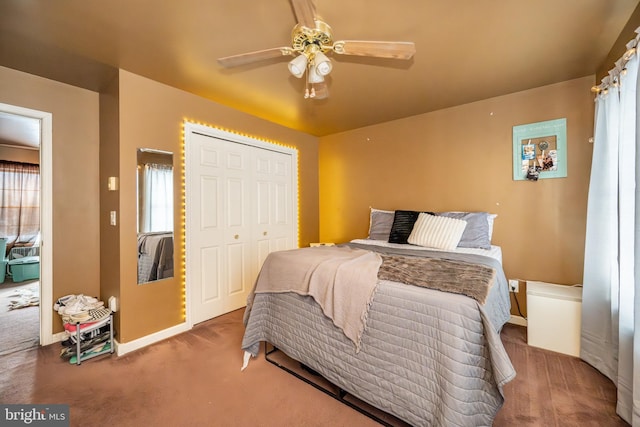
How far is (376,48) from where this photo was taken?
148 cm

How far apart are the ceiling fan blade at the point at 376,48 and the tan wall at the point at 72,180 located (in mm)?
2491

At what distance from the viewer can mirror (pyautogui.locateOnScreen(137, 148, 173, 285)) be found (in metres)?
2.24

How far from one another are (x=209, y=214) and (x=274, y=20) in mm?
1896

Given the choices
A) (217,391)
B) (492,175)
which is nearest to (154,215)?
(217,391)

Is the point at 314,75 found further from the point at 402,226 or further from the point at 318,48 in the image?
the point at 402,226

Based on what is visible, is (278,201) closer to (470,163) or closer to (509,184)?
(470,163)

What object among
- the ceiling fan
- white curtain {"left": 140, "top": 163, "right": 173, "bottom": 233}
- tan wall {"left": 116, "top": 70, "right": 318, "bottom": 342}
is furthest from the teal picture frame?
white curtain {"left": 140, "top": 163, "right": 173, "bottom": 233}

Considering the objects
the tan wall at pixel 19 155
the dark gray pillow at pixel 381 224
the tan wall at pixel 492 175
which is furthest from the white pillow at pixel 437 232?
the tan wall at pixel 19 155

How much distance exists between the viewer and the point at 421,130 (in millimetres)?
3176

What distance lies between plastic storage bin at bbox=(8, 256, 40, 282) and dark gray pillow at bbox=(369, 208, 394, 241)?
5517 mm

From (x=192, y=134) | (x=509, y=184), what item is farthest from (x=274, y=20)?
(x=509, y=184)

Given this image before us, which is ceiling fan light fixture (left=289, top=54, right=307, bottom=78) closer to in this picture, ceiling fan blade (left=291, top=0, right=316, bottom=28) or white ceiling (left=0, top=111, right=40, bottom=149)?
ceiling fan blade (left=291, top=0, right=316, bottom=28)
